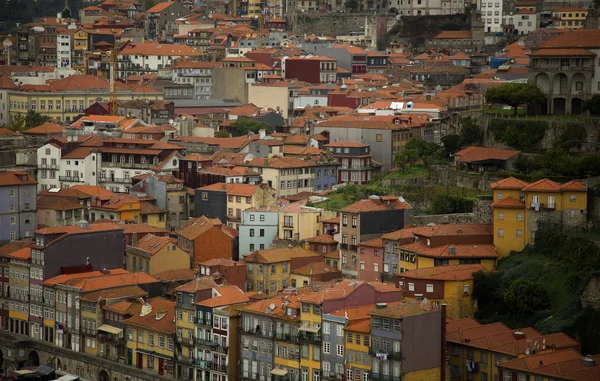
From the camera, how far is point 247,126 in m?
96.3

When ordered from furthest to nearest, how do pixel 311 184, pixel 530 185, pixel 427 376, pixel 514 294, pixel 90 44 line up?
1. pixel 90 44
2. pixel 311 184
3. pixel 530 185
4. pixel 514 294
5. pixel 427 376

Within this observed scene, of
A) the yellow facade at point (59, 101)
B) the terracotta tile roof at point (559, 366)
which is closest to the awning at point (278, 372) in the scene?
the terracotta tile roof at point (559, 366)

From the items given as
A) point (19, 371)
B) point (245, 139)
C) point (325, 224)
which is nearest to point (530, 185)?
point (325, 224)

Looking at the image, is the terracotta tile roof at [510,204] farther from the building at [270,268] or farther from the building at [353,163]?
the building at [353,163]

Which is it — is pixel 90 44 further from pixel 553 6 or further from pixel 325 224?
pixel 325 224

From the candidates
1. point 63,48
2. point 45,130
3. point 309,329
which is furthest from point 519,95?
point 63,48

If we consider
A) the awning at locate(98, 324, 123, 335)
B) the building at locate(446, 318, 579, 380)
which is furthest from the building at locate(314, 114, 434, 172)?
the building at locate(446, 318, 579, 380)

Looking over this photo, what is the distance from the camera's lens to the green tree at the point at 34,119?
102 m

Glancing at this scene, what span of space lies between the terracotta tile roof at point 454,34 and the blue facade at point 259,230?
61848mm

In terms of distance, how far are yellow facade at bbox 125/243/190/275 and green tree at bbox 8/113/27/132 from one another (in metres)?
32.2

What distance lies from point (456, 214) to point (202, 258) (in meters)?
11.1

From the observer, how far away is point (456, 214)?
212 ft

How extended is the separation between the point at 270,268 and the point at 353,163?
680 inches

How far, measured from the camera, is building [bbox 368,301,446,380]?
51281mm
